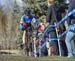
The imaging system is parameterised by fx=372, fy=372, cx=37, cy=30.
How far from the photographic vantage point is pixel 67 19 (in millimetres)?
8891

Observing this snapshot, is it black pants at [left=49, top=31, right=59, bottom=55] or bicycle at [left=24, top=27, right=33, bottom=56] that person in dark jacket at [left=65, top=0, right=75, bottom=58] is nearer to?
black pants at [left=49, top=31, right=59, bottom=55]

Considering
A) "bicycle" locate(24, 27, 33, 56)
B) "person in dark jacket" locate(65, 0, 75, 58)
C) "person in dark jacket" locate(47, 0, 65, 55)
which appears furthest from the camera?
"bicycle" locate(24, 27, 33, 56)

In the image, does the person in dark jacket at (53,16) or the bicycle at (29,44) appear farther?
the bicycle at (29,44)

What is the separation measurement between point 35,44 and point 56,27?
190 centimetres

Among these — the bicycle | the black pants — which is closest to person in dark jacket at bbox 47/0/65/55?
the black pants

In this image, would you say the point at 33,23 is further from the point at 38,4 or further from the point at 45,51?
the point at 38,4

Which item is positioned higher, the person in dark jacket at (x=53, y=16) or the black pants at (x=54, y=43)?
the person in dark jacket at (x=53, y=16)

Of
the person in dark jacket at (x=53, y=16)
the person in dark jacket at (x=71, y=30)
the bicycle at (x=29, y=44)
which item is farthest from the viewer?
the bicycle at (x=29, y=44)

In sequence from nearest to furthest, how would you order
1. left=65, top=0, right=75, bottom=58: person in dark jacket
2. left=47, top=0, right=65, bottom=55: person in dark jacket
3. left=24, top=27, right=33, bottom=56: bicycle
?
left=65, top=0, right=75, bottom=58: person in dark jacket
left=47, top=0, right=65, bottom=55: person in dark jacket
left=24, top=27, right=33, bottom=56: bicycle

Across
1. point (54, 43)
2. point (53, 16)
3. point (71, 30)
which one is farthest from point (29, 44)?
point (71, 30)

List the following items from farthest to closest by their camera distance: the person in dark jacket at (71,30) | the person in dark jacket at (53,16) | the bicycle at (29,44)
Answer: the bicycle at (29,44), the person in dark jacket at (53,16), the person in dark jacket at (71,30)

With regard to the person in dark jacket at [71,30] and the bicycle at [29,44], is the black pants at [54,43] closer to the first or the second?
the person in dark jacket at [71,30]

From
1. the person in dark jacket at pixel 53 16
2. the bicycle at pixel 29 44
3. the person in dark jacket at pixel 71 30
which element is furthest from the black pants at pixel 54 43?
the bicycle at pixel 29 44

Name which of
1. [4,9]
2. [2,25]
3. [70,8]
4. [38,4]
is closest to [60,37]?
[70,8]
